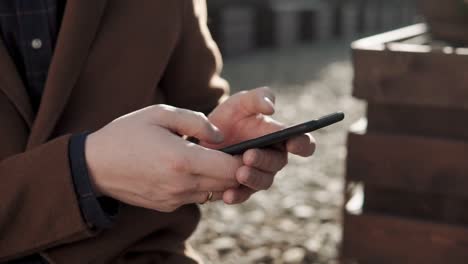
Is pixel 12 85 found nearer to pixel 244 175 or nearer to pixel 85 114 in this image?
pixel 85 114

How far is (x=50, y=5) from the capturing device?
154cm

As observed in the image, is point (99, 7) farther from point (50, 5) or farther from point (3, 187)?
point (3, 187)

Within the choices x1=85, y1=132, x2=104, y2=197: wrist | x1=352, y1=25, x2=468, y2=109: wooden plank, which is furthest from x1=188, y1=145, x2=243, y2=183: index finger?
x1=352, y1=25, x2=468, y2=109: wooden plank

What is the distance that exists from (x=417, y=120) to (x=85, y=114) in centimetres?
132

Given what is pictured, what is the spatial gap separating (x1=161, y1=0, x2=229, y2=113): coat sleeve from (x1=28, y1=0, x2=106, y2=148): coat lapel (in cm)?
29

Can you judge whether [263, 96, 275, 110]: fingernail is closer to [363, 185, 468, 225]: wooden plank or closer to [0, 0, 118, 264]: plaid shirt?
[0, 0, 118, 264]: plaid shirt

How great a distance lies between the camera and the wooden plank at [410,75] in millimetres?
2412

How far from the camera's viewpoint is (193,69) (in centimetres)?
181

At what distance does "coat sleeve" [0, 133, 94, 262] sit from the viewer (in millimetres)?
1375

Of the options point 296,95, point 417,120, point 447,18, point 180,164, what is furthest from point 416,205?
point 296,95

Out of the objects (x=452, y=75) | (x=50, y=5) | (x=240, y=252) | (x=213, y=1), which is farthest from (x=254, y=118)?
(x=213, y=1)

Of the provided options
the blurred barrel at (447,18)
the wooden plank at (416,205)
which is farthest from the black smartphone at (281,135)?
the blurred barrel at (447,18)

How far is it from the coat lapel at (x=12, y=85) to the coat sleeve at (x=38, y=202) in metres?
0.11

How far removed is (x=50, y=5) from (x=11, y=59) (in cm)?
13
